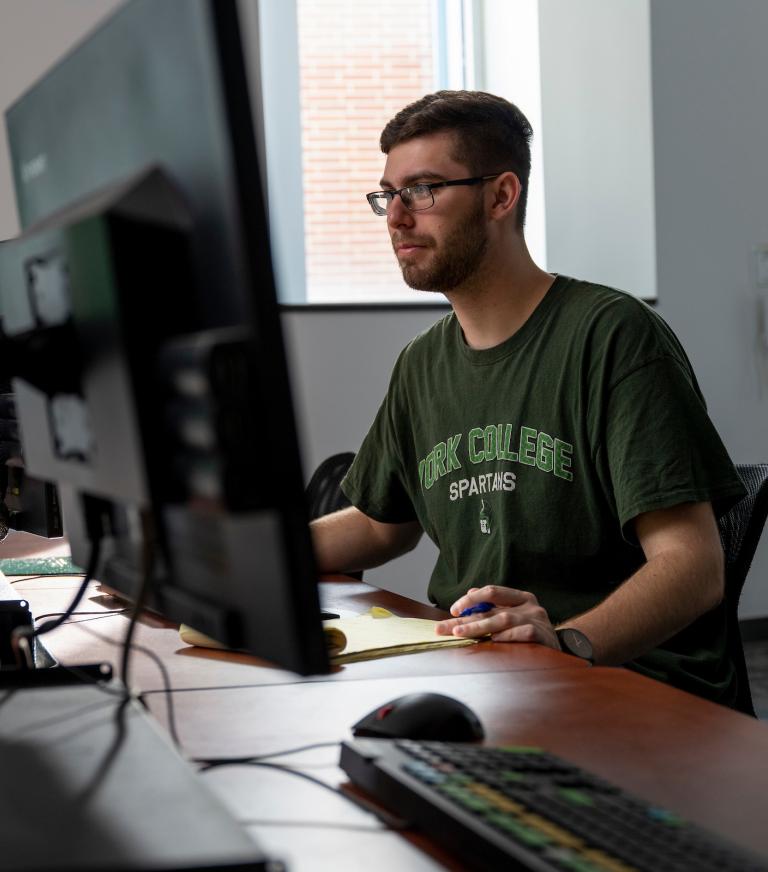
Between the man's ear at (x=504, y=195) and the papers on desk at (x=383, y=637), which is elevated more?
the man's ear at (x=504, y=195)

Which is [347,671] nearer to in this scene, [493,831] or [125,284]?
[493,831]

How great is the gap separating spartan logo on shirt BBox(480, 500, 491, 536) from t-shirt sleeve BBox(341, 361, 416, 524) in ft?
0.75

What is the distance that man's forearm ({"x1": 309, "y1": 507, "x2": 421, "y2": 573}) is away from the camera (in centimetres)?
191

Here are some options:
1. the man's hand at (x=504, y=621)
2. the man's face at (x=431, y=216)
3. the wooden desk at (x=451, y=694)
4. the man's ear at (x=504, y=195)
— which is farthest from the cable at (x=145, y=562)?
the man's ear at (x=504, y=195)

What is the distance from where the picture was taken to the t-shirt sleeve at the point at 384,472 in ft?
6.29

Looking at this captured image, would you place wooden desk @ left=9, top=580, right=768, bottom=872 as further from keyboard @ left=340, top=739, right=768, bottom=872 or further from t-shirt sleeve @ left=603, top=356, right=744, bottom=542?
t-shirt sleeve @ left=603, top=356, right=744, bottom=542

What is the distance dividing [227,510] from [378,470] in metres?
1.38

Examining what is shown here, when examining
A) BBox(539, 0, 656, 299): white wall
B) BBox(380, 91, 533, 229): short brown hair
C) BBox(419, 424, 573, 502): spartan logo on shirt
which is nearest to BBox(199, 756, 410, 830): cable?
BBox(419, 424, 573, 502): spartan logo on shirt

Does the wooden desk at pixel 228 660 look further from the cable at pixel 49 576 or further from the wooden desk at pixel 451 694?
the cable at pixel 49 576

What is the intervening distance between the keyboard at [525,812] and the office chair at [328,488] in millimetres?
1409

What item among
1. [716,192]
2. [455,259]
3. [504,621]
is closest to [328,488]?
[455,259]

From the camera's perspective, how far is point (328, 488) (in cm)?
227

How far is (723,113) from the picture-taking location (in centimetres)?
394

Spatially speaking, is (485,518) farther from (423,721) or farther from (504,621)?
(423,721)
